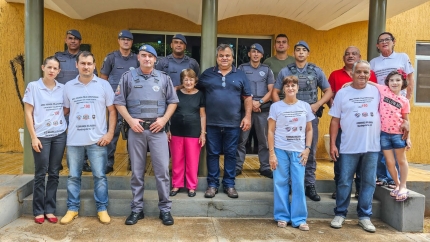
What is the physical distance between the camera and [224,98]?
3.94 meters

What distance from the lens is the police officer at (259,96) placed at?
14.6 feet

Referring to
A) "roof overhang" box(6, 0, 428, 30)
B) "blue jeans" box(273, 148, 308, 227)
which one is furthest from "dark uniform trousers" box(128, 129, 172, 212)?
"roof overhang" box(6, 0, 428, 30)

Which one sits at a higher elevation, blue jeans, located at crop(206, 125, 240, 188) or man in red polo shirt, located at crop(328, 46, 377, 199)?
man in red polo shirt, located at crop(328, 46, 377, 199)

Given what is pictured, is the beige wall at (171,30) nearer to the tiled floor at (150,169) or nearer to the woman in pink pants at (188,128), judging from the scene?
the tiled floor at (150,169)

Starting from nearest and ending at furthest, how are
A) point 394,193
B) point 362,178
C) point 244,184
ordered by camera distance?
point 362,178 → point 394,193 → point 244,184

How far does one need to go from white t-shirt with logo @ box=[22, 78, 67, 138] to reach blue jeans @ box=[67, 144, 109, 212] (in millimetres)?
255

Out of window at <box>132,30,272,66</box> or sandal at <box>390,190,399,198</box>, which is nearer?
sandal at <box>390,190,399,198</box>

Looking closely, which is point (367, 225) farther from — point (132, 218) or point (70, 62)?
point (70, 62)

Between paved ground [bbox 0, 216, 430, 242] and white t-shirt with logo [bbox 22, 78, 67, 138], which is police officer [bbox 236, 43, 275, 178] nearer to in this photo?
paved ground [bbox 0, 216, 430, 242]

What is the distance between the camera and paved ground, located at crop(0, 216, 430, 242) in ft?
10.9

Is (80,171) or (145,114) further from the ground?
(145,114)

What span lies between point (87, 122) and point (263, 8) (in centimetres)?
394

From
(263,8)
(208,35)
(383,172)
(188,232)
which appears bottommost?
(188,232)

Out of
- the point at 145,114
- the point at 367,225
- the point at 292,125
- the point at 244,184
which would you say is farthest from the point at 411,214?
the point at 145,114
